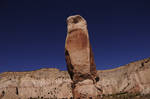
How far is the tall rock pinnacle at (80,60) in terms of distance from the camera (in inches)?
583

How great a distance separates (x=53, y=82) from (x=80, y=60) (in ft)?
184

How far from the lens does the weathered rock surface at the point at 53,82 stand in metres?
60.9

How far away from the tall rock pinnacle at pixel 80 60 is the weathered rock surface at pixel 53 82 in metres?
44.3

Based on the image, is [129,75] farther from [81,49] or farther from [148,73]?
[81,49]

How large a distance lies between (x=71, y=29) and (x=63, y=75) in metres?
58.0

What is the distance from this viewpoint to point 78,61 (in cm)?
1523

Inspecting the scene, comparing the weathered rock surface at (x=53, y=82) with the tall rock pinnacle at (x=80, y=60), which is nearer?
the tall rock pinnacle at (x=80, y=60)

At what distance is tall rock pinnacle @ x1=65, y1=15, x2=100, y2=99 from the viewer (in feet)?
48.5

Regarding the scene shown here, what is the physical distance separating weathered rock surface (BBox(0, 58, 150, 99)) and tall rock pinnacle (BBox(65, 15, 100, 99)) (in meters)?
44.3

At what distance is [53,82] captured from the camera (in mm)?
69250

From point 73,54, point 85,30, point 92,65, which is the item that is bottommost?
point 92,65

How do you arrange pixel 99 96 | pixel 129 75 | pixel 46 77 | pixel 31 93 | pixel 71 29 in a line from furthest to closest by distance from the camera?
pixel 46 77 < pixel 31 93 < pixel 129 75 < pixel 71 29 < pixel 99 96

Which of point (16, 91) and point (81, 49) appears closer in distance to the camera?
point (81, 49)

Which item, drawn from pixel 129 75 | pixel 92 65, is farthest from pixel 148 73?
pixel 92 65
